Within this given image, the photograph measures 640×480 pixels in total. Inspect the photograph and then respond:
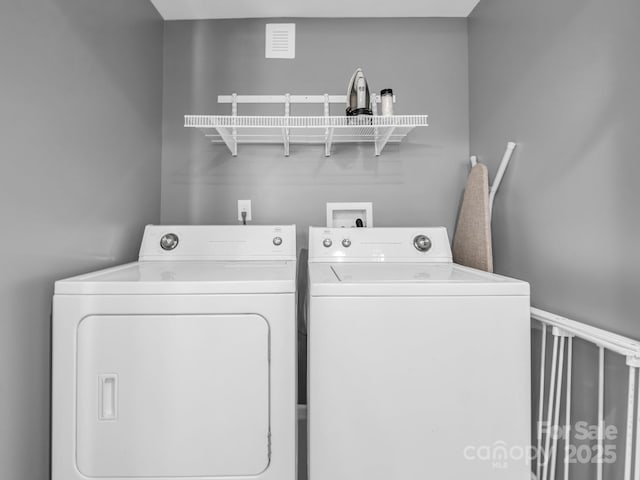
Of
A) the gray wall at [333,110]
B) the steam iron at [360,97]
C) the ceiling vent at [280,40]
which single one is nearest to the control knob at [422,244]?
the gray wall at [333,110]

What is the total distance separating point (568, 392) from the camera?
3.69 feet

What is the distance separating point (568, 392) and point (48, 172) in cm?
176

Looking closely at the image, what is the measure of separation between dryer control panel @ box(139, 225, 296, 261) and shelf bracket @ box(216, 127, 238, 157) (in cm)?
46

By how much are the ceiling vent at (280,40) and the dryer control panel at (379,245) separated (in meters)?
1.03

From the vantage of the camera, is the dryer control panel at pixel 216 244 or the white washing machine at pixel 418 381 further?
the dryer control panel at pixel 216 244

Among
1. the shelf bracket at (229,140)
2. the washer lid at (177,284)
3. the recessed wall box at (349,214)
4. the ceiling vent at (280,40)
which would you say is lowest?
the washer lid at (177,284)

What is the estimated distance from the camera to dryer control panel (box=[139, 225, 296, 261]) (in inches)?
67.6

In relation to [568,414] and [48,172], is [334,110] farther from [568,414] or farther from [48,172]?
[568,414]

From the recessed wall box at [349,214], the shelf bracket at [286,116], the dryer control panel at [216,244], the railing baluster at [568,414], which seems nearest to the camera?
the railing baluster at [568,414]

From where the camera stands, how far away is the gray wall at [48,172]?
1.01m

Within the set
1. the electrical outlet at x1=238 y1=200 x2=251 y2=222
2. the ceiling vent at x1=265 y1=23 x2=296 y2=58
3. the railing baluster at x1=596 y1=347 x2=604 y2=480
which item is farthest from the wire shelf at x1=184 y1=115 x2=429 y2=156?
the railing baluster at x1=596 y1=347 x2=604 y2=480

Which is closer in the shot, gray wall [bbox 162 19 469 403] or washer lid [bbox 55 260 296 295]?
washer lid [bbox 55 260 296 295]

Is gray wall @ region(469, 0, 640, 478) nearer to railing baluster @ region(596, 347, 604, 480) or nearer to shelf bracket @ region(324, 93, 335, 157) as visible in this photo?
railing baluster @ region(596, 347, 604, 480)

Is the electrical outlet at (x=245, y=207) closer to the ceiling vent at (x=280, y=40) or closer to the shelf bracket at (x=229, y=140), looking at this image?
the shelf bracket at (x=229, y=140)
